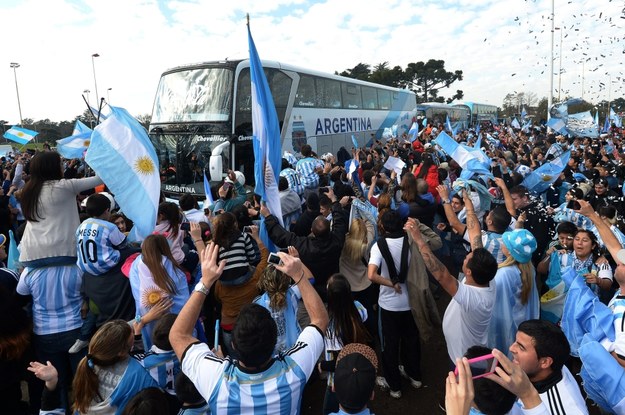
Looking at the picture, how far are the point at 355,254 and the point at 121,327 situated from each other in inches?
95.8

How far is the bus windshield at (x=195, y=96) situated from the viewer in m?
8.97

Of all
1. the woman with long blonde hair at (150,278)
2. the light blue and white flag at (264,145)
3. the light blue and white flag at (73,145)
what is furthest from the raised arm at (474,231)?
the light blue and white flag at (73,145)

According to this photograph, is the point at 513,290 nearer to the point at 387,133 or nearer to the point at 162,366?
the point at 162,366

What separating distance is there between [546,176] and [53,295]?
21.9 ft

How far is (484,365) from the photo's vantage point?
60.8 inches

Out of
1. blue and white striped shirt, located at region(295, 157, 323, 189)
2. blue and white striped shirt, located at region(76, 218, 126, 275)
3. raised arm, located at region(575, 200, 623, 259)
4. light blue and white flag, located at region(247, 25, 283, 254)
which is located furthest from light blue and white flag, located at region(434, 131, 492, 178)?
blue and white striped shirt, located at region(76, 218, 126, 275)

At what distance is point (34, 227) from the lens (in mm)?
3133

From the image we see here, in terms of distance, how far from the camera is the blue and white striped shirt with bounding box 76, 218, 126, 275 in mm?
3059

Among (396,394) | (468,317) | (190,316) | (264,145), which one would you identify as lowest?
(396,394)

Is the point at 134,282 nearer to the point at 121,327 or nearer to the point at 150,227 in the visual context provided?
the point at 150,227

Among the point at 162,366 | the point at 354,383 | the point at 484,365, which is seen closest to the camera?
the point at 484,365

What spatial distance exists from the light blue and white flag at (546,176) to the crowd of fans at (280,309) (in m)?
1.43

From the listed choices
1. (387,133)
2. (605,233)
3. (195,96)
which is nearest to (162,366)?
(605,233)

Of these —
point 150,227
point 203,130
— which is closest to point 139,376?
point 150,227
